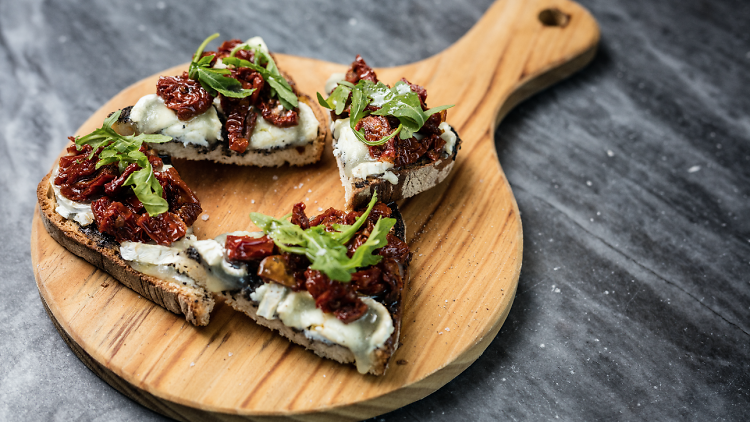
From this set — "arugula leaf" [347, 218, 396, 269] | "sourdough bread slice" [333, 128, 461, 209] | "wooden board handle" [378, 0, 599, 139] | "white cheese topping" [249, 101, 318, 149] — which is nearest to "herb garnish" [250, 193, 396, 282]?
"arugula leaf" [347, 218, 396, 269]

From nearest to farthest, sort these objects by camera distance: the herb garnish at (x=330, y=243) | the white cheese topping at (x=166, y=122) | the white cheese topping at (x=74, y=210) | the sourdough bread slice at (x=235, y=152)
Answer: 1. the herb garnish at (x=330, y=243)
2. the white cheese topping at (x=74, y=210)
3. the white cheese topping at (x=166, y=122)
4. the sourdough bread slice at (x=235, y=152)

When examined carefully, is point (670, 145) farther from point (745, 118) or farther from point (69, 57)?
point (69, 57)

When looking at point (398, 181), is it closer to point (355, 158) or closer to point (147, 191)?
point (355, 158)

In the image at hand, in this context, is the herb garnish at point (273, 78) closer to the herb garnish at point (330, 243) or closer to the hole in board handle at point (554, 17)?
the herb garnish at point (330, 243)

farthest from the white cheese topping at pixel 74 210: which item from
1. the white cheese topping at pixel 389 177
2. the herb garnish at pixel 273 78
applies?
the white cheese topping at pixel 389 177

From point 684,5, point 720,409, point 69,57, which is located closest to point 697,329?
point 720,409
